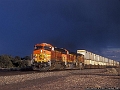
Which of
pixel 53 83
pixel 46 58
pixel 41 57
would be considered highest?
pixel 41 57

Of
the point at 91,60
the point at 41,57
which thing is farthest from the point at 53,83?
the point at 91,60

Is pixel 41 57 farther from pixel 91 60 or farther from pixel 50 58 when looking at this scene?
pixel 91 60

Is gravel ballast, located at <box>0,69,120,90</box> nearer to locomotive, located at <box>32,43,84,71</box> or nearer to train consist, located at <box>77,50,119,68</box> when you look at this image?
locomotive, located at <box>32,43,84,71</box>

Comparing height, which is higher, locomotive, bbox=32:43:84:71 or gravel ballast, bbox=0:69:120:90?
locomotive, bbox=32:43:84:71

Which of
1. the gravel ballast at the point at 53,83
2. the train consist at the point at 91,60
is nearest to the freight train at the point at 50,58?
the train consist at the point at 91,60

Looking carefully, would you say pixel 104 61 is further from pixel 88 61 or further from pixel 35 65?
pixel 35 65

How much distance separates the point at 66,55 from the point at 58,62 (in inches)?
195

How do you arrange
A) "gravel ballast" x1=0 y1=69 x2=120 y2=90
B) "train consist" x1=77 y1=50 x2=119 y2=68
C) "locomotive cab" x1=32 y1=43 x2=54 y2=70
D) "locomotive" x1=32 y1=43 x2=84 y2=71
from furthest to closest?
"train consist" x1=77 y1=50 x2=119 y2=68
"locomotive" x1=32 y1=43 x2=84 y2=71
"locomotive cab" x1=32 y1=43 x2=54 y2=70
"gravel ballast" x1=0 y1=69 x2=120 y2=90

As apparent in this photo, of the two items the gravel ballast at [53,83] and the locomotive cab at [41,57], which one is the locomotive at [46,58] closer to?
the locomotive cab at [41,57]

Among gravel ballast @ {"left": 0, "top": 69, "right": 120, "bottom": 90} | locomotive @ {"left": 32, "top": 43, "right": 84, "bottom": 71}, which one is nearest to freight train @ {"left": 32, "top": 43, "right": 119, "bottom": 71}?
locomotive @ {"left": 32, "top": 43, "right": 84, "bottom": 71}

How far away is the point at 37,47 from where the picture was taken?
38.8m

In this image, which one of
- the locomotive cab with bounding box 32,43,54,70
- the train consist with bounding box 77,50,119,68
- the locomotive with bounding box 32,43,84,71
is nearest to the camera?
the locomotive cab with bounding box 32,43,54,70

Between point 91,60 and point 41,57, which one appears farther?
point 91,60

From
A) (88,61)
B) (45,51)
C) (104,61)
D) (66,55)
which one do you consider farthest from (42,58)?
(104,61)
